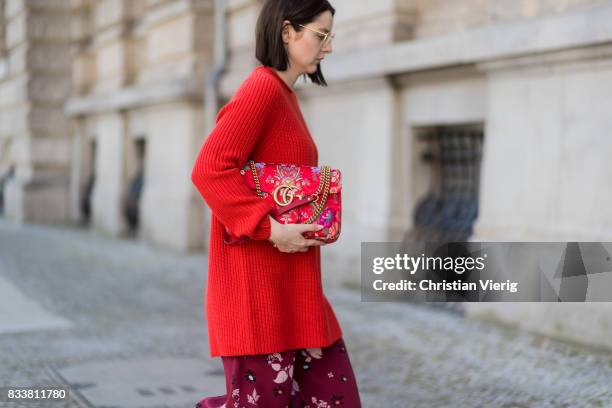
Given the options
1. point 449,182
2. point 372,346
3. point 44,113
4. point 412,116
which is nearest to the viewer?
point 372,346

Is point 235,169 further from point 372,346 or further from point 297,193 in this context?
point 372,346

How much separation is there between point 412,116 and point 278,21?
15.9ft

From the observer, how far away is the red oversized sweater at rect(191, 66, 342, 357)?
2.45m

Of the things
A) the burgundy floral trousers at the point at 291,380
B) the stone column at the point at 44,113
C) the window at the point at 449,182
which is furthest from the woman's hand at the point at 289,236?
the stone column at the point at 44,113

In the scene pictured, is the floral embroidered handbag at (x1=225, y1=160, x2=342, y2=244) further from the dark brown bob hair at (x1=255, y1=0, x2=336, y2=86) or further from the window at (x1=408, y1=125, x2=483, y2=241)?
the window at (x1=408, y1=125, x2=483, y2=241)

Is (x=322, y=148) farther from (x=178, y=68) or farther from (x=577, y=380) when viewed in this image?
(x=577, y=380)

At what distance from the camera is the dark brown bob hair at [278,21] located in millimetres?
2570

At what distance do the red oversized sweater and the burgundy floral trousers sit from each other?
5cm

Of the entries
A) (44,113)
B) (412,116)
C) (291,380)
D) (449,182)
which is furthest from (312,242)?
(44,113)

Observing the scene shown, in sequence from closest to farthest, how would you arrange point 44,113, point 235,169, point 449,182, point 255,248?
point 235,169 < point 255,248 < point 449,182 < point 44,113

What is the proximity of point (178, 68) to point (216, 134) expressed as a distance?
896cm

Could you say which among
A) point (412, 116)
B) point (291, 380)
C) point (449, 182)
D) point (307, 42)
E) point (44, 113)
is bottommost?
point (291, 380)

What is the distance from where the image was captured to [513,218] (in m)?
6.11

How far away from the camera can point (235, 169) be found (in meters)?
2.45
